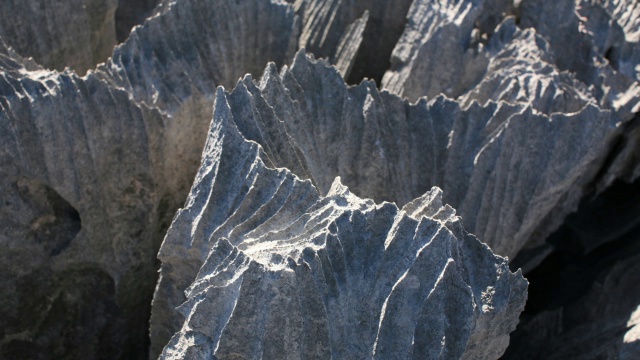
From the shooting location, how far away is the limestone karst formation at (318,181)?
3.39 feet

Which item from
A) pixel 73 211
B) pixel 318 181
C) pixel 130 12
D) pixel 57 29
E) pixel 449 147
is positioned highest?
pixel 130 12

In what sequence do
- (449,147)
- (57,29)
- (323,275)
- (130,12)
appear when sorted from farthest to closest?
(130,12)
(57,29)
(449,147)
(323,275)

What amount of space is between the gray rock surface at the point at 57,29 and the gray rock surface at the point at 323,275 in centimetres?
70

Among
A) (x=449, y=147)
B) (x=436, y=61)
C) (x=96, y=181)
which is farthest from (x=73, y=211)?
(x=436, y=61)

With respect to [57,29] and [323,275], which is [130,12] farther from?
[323,275]

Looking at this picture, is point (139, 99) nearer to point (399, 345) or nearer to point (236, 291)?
point (236, 291)

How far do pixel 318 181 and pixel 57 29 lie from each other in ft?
2.37

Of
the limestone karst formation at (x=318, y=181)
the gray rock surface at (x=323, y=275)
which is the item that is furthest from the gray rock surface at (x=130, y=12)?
the gray rock surface at (x=323, y=275)

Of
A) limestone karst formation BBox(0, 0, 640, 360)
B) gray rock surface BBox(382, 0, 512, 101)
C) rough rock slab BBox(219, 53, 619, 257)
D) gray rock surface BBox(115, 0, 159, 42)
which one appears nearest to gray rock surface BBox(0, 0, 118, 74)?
limestone karst formation BBox(0, 0, 640, 360)

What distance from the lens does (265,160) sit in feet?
3.84

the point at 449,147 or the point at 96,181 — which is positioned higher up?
the point at 449,147

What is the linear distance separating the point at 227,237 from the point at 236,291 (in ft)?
0.42

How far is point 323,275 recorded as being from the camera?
1017 mm

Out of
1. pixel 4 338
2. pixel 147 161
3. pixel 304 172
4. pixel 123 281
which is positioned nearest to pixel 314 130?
pixel 304 172
